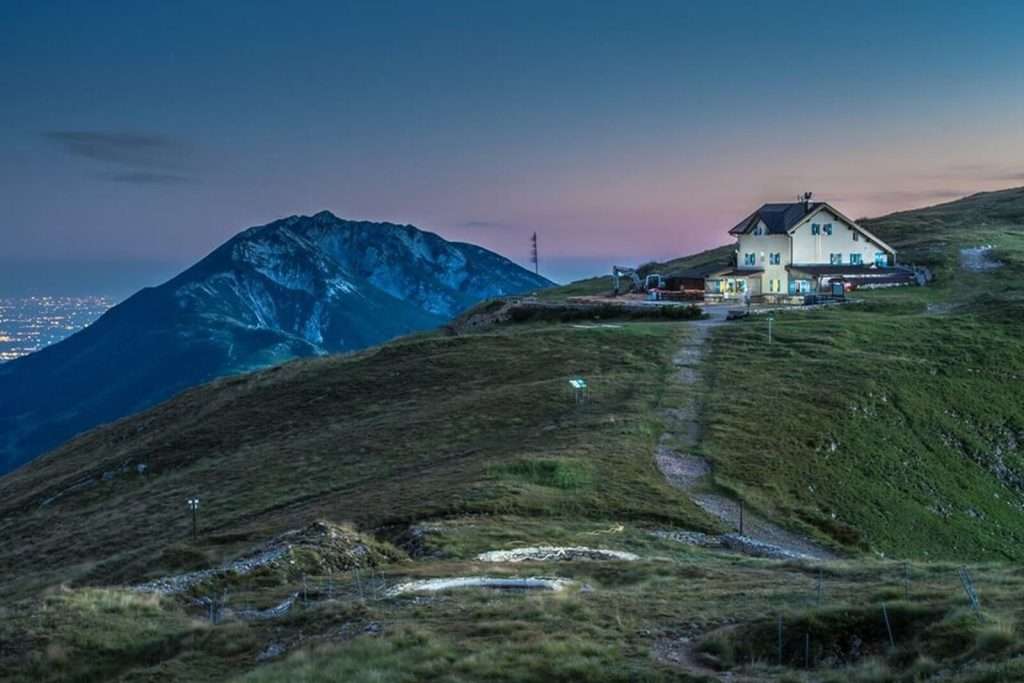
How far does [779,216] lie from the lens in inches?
4380

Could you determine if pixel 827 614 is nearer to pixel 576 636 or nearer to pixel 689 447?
pixel 576 636

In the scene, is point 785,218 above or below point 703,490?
above

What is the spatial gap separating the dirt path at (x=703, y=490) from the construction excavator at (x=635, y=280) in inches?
1895

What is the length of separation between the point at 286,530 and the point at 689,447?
2283 centimetres

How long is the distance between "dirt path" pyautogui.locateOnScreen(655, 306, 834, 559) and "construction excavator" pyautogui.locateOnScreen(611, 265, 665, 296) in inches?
1895

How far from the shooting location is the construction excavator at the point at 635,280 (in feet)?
368

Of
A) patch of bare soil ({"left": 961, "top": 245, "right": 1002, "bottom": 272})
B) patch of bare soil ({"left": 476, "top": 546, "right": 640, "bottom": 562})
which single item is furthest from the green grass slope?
patch of bare soil ({"left": 961, "top": 245, "right": 1002, "bottom": 272})

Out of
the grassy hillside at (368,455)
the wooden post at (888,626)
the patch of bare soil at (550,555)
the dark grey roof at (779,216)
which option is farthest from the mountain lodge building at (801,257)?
the wooden post at (888,626)

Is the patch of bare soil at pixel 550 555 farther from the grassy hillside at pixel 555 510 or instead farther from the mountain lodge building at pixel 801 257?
the mountain lodge building at pixel 801 257

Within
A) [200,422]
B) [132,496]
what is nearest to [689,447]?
[132,496]

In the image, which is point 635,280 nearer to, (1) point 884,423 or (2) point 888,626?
(1) point 884,423

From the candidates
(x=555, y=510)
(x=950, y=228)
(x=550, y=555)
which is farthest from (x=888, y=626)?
(x=950, y=228)

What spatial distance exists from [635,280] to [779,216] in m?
20.5

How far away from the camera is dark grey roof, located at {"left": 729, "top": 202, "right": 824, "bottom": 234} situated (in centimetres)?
10844
